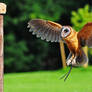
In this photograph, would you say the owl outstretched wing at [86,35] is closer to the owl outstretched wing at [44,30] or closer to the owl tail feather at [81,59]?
the owl tail feather at [81,59]

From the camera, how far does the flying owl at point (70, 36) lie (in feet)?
5.51

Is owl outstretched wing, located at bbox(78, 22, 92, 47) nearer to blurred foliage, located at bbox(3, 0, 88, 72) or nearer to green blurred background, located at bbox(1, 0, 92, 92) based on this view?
green blurred background, located at bbox(1, 0, 92, 92)

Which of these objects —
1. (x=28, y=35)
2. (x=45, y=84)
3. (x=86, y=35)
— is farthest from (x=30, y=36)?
(x=86, y=35)

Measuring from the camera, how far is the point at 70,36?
1.66m

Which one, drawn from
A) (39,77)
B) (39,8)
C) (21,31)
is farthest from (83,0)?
(39,77)

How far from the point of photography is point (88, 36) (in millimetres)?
1934

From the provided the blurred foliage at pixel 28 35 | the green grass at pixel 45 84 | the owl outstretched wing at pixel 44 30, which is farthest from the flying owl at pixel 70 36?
the blurred foliage at pixel 28 35

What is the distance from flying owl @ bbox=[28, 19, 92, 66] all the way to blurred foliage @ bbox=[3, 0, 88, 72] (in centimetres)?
1650

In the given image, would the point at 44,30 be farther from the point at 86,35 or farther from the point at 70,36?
the point at 70,36

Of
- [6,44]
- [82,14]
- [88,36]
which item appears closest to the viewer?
[88,36]

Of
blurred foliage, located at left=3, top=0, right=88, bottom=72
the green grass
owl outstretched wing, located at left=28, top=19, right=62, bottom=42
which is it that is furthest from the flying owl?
blurred foliage, located at left=3, top=0, right=88, bottom=72

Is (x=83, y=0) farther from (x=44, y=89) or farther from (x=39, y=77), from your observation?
(x=44, y=89)

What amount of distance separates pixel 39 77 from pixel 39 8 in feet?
28.9

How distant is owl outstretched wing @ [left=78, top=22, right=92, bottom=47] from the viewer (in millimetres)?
1868
